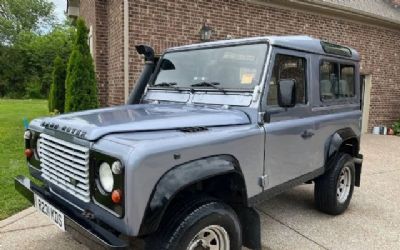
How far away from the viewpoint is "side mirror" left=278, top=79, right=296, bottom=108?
332 centimetres

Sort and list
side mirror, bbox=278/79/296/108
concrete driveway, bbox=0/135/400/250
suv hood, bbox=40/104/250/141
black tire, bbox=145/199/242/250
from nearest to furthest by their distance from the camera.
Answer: black tire, bbox=145/199/242/250 → suv hood, bbox=40/104/250/141 → side mirror, bbox=278/79/296/108 → concrete driveway, bbox=0/135/400/250

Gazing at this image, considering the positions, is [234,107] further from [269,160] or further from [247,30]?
[247,30]

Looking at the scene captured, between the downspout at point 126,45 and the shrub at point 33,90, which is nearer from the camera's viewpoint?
the downspout at point 126,45

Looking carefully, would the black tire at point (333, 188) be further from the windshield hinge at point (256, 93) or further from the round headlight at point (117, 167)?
the round headlight at point (117, 167)

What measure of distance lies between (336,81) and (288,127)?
1.38 meters

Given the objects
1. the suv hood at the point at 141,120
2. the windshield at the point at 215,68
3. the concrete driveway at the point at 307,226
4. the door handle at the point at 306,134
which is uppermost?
the windshield at the point at 215,68

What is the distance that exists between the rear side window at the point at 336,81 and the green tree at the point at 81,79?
5596mm

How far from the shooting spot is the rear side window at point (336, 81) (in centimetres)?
440

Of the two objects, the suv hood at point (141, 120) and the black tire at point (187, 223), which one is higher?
the suv hood at point (141, 120)

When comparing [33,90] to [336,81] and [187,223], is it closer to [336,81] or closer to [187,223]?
[336,81]

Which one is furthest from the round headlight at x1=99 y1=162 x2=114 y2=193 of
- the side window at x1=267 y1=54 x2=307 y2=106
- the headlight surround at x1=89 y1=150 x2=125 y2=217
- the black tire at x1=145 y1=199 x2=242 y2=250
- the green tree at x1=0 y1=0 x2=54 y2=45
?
the green tree at x1=0 y1=0 x2=54 y2=45

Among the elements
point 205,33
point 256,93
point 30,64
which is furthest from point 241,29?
point 30,64

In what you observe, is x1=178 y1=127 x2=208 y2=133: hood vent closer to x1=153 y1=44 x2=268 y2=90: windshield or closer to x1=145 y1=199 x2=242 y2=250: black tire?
x1=145 y1=199 x2=242 y2=250: black tire

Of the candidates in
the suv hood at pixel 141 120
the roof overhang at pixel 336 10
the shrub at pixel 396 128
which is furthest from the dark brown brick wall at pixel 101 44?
the shrub at pixel 396 128
